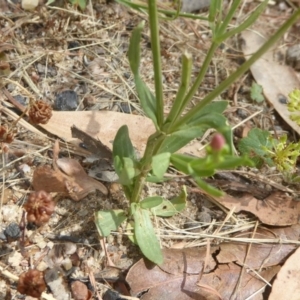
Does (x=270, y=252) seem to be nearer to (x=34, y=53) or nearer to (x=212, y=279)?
(x=212, y=279)

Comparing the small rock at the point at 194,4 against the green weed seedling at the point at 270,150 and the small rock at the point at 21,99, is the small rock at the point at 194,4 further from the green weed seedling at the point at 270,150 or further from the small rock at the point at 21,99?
the small rock at the point at 21,99

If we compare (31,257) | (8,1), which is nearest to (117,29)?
(8,1)

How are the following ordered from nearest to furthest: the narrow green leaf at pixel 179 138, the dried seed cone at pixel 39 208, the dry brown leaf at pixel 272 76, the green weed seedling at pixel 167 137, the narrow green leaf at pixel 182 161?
the green weed seedling at pixel 167 137 → the narrow green leaf at pixel 182 161 → the narrow green leaf at pixel 179 138 → the dried seed cone at pixel 39 208 → the dry brown leaf at pixel 272 76

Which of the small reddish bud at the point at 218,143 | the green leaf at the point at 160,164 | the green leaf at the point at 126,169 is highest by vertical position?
the small reddish bud at the point at 218,143

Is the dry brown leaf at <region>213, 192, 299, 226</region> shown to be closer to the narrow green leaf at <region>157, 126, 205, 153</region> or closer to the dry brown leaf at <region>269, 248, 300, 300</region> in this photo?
the dry brown leaf at <region>269, 248, 300, 300</region>

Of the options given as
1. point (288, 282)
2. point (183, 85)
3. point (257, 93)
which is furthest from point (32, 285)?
point (257, 93)

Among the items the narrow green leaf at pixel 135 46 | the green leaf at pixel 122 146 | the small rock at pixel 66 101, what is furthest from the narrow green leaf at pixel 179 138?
the small rock at pixel 66 101

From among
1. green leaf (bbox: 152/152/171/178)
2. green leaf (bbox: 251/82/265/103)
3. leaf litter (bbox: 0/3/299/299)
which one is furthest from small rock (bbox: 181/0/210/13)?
green leaf (bbox: 152/152/171/178)
